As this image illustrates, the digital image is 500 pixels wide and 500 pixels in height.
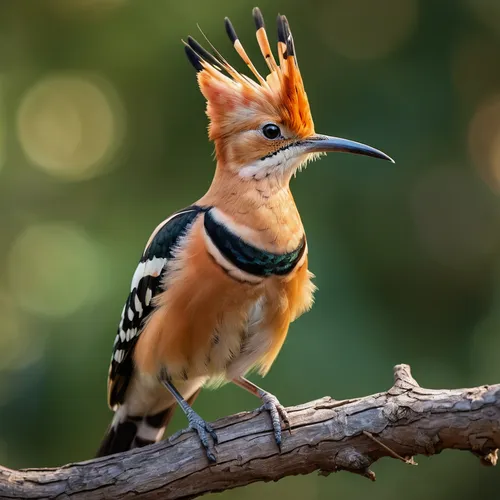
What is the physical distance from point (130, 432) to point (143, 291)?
0.65 meters

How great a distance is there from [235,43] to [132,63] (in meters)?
2.15

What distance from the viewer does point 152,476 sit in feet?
9.17

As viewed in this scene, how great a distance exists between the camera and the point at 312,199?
4656 mm

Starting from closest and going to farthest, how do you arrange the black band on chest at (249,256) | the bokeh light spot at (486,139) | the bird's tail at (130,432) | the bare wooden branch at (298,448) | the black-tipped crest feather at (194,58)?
the bare wooden branch at (298,448), the black band on chest at (249,256), the black-tipped crest feather at (194,58), the bird's tail at (130,432), the bokeh light spot at (486,139)

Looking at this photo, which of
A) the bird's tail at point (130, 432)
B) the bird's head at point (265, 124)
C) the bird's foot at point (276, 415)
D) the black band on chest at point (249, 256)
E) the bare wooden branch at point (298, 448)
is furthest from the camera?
the bird's tail at point (130, 432)

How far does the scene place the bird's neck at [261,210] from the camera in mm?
2969

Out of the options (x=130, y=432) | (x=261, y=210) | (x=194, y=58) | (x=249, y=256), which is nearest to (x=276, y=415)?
(x=249, y=256)

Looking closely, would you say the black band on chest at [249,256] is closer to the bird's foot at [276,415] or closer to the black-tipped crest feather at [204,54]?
the bird's foot at [276,415]

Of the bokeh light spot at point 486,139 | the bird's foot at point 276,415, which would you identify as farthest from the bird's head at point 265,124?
the bokeh light spot at point 486,139

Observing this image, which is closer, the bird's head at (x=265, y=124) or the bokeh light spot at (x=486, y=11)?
the bird's head at (x=265, y=124)

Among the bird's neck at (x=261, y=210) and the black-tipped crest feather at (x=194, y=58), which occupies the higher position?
the black-tipped crest feather at (x=194, y=58)

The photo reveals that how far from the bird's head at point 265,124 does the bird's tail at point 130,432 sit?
3.56 ft

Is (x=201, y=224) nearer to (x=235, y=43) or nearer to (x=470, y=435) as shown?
(x=235, y=43)

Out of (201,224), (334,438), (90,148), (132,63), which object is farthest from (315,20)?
(334,438)
